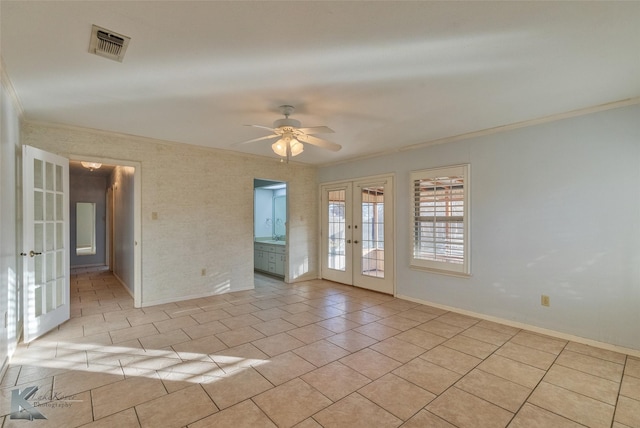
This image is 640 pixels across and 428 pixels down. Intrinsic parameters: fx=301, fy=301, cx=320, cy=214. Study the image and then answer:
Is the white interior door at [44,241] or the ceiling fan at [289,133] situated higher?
the ceiling fan at [289,133]

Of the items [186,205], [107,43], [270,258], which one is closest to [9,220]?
[107,43]

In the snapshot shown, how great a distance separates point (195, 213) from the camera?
15.6 ft

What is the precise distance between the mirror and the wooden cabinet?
4.69 metres

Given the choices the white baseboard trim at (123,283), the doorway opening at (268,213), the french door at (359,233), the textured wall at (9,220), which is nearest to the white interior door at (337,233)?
the french door at (359,233)

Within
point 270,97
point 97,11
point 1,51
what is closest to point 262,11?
point 97,11

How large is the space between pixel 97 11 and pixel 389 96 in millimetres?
2211

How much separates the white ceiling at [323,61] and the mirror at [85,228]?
5507mm

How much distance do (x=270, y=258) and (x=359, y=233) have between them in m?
2.29

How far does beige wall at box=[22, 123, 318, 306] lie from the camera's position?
13.2ft

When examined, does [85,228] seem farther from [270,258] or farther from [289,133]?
[289,133]

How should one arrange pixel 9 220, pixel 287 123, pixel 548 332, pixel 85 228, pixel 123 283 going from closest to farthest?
pixel 9 220 → pixel 287 123 → pixel 548 332 → pixel 123 283 → pixel 85 228

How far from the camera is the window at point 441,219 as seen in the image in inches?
161

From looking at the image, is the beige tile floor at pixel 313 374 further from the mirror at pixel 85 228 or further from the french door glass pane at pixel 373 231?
the mirror at pixel 85 228

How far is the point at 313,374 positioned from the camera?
2502mm
